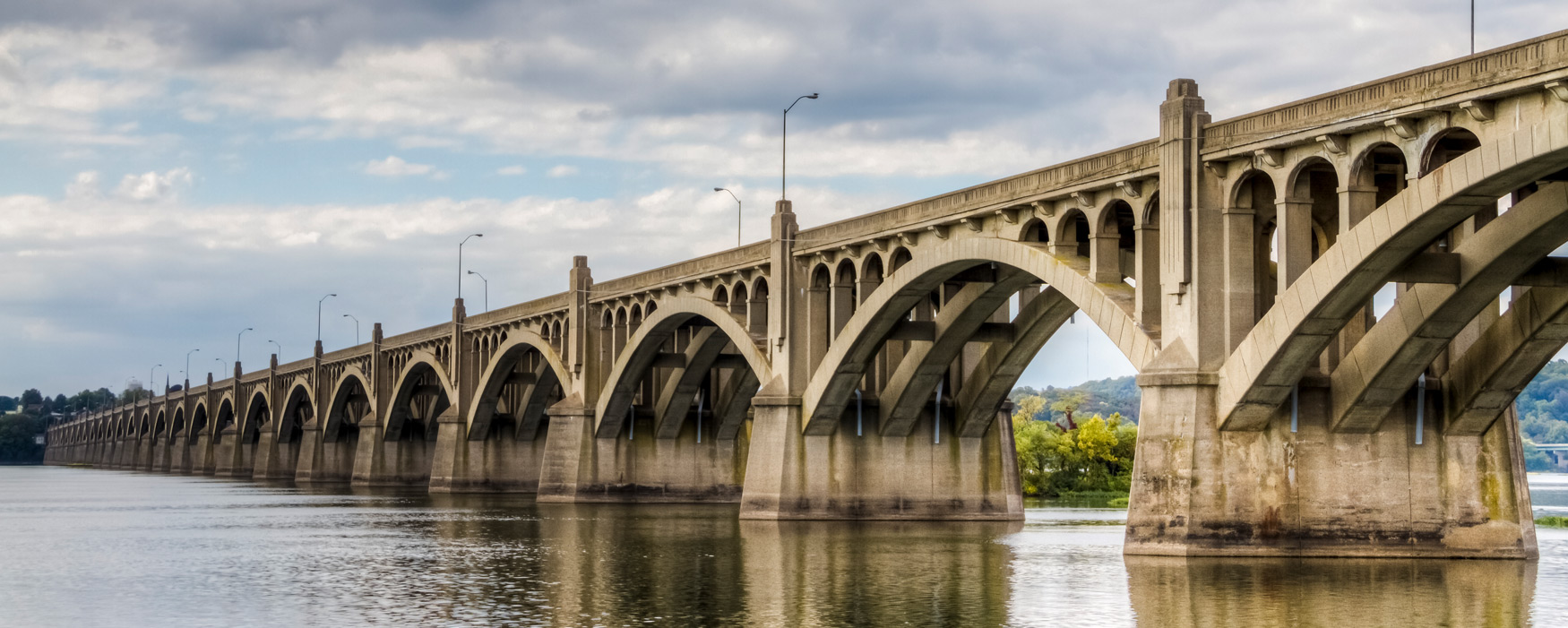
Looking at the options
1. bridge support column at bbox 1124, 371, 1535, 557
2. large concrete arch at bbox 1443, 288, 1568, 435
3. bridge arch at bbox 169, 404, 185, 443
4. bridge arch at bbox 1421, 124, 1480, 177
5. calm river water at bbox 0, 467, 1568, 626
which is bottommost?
calm river water at bbox 0, 467, 1568, 626

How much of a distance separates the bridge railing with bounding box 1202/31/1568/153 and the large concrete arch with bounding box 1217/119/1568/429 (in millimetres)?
1043

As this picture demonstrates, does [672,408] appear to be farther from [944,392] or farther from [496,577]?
[496,577]

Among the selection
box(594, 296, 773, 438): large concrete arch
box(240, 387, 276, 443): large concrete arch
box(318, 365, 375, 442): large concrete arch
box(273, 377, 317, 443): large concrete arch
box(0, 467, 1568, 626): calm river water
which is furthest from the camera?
box(240, 387, 276, 443): large concrete arch

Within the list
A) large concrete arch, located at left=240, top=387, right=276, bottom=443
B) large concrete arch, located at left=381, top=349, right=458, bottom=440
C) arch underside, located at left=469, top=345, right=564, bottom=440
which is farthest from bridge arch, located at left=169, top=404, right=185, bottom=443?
arch underside, located at left=469, top=345, right=564, bottom=440

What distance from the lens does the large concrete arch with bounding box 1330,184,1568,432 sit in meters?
29.9

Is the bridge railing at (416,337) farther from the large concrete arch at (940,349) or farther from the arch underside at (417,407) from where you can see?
the large concrete arch at (940,349)

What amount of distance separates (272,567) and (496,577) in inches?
255

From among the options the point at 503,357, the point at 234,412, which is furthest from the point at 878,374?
the point at 234,412

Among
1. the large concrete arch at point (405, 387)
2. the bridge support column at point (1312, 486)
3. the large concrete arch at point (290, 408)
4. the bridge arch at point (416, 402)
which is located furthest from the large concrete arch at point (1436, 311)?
the large concrete arch at point (290, 408)

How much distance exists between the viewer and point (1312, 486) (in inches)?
1312

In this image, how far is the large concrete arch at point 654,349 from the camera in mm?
57281

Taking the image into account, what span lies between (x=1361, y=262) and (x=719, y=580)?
1316cm

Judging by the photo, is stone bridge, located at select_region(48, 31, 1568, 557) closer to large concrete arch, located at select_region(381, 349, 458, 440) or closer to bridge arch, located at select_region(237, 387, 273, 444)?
large concrete arch, located at select_region(381, 349, 458, 440)

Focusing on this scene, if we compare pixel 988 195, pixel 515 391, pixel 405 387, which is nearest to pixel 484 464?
pixel 515 391
